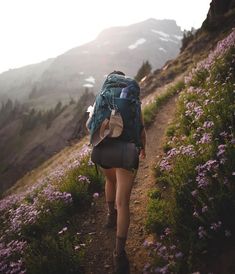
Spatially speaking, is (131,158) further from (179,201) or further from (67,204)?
(67,204)

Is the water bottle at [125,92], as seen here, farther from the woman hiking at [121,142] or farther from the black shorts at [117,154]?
the black shorts at [117,154]

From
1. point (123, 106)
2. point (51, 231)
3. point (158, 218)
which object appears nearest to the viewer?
point (123, 106)

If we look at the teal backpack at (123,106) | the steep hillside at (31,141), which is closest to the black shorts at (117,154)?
the teal backpack at (123,106)

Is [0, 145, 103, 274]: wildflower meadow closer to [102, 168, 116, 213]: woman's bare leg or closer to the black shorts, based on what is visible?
[102, 168, 116, 213]: woman's bare leg

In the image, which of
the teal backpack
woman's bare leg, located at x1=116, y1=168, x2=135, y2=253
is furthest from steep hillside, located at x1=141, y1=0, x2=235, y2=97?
woman's bare leg, located at x1=116, y1=168, x2=135, y2=253

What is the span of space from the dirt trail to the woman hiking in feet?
1.62

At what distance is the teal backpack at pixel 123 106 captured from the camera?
16.2ft

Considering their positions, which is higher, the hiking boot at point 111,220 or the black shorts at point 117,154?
the black shorts at point 117,154

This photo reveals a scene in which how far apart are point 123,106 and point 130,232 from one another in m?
2.48

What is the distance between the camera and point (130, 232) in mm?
6145

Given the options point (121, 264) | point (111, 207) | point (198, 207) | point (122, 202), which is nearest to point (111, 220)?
point (111, 207)

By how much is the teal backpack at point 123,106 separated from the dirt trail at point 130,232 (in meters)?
1.78

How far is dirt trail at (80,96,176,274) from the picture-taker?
544 centimetres

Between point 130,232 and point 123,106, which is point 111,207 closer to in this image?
point 130,232
